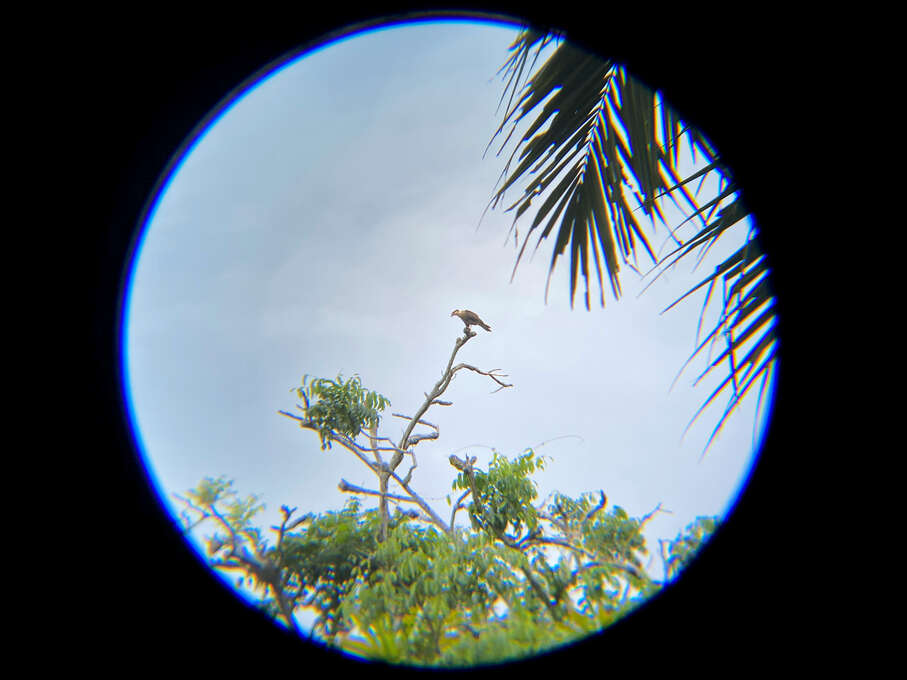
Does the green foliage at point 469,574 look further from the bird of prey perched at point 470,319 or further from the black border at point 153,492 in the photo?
the bird of prey perched at point 470,319

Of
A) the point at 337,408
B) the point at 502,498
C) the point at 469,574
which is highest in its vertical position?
the point at 337,408

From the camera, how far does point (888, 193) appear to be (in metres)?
0.88

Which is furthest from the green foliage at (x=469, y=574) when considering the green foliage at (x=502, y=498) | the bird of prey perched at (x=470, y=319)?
the bird of prey perched at (x=470, y=319)

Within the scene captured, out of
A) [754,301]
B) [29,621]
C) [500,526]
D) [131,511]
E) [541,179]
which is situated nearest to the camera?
[29,621]

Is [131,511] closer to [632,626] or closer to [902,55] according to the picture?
[632,626]

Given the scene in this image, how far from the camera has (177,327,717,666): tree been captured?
1.36m

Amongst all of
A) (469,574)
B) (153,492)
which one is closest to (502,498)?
(469,574)

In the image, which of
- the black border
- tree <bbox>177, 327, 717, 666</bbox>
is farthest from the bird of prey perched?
the black border

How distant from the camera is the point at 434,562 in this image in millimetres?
2443

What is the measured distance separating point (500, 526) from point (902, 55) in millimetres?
2996

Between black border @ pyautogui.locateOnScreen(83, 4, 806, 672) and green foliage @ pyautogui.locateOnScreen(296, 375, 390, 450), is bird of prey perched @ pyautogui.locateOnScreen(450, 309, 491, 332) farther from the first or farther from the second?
black border @ pyautogui.locateOnScreen(83, 4, 806, 672)

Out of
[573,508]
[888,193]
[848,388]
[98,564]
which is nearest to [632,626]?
[848,388]

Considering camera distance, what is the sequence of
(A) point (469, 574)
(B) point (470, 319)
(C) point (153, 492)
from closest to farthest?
(C) point (153, 492) < (A) point (469, 574) < (B) point (470, 319)

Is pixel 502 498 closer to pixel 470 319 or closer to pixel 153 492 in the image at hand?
pixel 470 319
